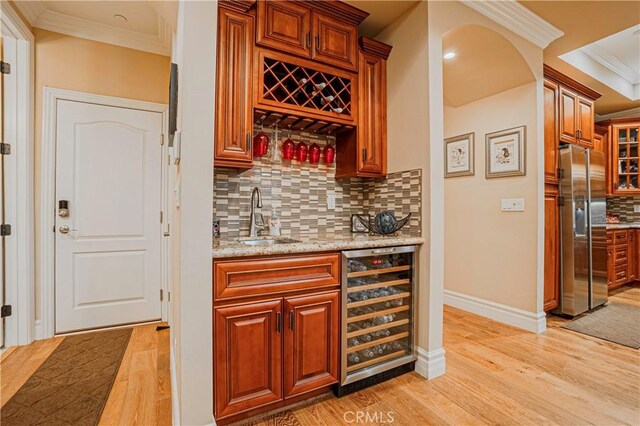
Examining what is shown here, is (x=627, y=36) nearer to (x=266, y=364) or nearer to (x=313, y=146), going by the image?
(x=313, y=146)

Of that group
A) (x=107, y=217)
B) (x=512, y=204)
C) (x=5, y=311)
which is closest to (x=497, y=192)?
(x=512, y=204)

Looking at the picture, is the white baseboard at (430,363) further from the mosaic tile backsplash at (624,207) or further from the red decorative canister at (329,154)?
the mosaic tile backsplash at (624,207)

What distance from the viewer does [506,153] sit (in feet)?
9.91

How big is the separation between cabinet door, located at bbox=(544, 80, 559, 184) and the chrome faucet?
2.80 meters

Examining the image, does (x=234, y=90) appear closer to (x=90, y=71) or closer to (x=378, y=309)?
(x=378, y=309)

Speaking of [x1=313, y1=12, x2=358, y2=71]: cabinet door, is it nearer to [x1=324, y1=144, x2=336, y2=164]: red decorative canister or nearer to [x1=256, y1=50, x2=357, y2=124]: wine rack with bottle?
[x1=256, y1=50, x2=357, y2=124]: wine rack with bottle

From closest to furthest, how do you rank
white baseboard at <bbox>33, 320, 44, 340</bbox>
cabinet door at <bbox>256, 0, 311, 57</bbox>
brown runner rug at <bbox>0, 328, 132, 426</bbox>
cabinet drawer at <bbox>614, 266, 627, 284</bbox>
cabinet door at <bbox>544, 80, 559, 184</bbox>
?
brown runner rug at <bbox>0, 328, 132, 426</bbox>
cabinet door at <bbox>256, 0, 311, 57</bbox>
white baseboard at <bbox>33, 320, 44, 340</bbox>
cabinet door at <bbox>544, 80, 559, 184</bbox>
cabinet drawer at <bbox>614, 266, 627, 284</bbox>

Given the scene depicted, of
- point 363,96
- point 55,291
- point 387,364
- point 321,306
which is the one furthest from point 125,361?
point 363,96

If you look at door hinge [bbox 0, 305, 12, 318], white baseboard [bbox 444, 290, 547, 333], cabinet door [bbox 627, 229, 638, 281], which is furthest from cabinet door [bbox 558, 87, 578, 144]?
door hinge [bbox 0, 305, 12, 318]

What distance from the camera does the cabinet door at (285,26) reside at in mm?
1910

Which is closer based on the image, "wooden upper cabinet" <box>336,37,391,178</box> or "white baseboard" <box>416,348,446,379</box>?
"white baseboard" <box>416,348,446,379</box>

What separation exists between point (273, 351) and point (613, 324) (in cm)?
339

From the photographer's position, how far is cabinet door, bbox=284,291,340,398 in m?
1.62

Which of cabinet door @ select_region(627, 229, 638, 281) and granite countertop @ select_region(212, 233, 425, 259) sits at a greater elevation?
granite countertop @ select_region(212, 233, 425, 259)
